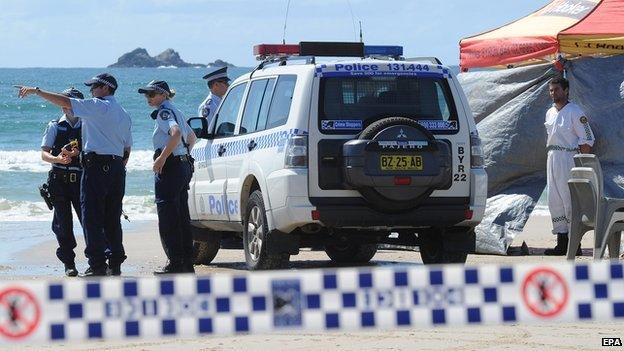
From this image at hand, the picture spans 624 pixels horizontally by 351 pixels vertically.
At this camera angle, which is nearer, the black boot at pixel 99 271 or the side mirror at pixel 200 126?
the black boot at pixel 99 271

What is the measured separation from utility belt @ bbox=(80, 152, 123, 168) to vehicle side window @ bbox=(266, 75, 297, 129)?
131cm

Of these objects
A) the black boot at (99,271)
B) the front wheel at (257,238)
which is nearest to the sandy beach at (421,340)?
the front wheel at (257,238)

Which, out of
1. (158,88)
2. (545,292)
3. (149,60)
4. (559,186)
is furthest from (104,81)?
(149,60)

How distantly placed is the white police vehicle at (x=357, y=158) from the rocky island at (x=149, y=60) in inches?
6035

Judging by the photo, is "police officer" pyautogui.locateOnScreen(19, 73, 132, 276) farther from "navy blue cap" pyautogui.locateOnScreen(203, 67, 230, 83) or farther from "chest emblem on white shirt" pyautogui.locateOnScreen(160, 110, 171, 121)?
"navy blue cap" pyautogui.locateOnScreen(203, 67, 230, 83)

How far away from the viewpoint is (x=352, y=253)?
517 inches

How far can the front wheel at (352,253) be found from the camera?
13.1 metres

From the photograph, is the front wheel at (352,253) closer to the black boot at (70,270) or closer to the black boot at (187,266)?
the black boot at (187,266)

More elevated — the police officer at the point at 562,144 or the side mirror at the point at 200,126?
the side mirror at the point at 200,126

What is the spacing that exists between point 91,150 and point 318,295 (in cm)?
548

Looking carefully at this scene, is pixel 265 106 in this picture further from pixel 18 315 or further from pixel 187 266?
pixel 18 315

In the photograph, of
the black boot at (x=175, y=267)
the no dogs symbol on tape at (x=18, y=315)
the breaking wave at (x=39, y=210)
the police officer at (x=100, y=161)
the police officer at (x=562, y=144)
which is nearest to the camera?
the no dogs symbol on tape at (x=18, y=315)

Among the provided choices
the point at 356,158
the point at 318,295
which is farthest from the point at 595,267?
the point at 356,158

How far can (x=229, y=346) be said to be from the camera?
7805 mm
